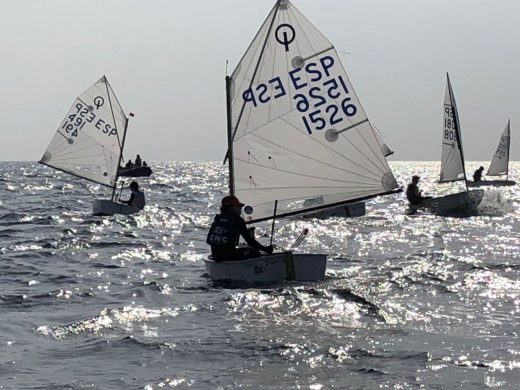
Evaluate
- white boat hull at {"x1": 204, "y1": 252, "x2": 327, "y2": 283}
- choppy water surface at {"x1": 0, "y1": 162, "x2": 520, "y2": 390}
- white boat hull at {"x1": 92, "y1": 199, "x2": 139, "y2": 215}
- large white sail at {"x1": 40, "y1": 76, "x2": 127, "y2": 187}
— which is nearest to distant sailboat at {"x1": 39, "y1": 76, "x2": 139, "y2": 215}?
large white sail at {"x1": 40, "y1": 76, "x2": 127, "y2": 187}

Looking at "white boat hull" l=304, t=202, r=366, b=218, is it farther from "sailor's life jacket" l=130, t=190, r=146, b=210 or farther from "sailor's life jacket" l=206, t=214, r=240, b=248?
"sailor's life jacket" l=206, t=214, r=240, b=248

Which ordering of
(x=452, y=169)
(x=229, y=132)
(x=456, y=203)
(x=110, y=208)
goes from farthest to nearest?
(x=452, y=169) → (x=456, y=203) → (x=110, y=208) → (x=229, y=132)

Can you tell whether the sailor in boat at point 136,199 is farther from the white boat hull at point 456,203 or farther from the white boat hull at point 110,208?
the white boat hull at point 456,203

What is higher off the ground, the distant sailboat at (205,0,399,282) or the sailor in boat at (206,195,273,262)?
A: the distant sailboat at (205,0,399,282)

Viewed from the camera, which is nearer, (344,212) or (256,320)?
(256,320)

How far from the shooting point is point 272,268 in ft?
47.1

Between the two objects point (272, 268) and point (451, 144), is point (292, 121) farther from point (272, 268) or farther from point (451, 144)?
point (451, 144)

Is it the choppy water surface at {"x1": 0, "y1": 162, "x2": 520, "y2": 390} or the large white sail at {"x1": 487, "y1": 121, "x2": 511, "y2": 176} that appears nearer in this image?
the choppy water surface at {"x1": 0, "y1": 162, "x2": 520, "y2": 390}

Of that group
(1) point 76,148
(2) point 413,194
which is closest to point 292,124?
(2) point 413,194

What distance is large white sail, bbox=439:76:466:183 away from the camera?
3362cm

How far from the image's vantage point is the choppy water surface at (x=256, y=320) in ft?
29.1

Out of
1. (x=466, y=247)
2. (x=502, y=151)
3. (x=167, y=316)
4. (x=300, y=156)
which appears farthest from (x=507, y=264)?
(x=502, y=151)

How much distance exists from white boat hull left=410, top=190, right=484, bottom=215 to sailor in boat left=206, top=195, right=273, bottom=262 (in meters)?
18.4

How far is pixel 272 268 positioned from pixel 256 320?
278 cm
